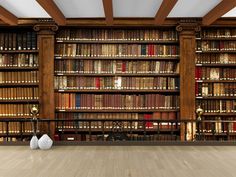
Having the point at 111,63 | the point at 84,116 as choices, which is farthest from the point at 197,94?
the point at 84,116

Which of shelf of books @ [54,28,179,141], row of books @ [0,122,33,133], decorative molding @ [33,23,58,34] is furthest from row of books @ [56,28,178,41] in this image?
row of books @ [0,122,33,133]

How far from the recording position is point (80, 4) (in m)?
4.89

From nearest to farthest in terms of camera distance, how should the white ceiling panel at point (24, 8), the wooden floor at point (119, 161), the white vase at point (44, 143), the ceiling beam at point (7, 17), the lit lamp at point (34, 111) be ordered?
the wooden floor at point (119, 161), the white vase at point (44, 143), the white ceiling panel at point (24, 8), the ceiling beam at point (7, 17), the lit lamp at point (34, 111)

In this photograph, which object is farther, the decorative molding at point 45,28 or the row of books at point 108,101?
the row of books at point 108,101

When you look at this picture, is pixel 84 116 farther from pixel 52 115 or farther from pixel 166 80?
pixel 166 80

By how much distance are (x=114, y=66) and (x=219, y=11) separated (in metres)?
2.04

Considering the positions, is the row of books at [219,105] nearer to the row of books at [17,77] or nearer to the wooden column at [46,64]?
the wooden column at [46,64]

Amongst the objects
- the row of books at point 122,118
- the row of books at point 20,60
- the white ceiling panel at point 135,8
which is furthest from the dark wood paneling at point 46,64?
the white ceiling panel at point 135,8

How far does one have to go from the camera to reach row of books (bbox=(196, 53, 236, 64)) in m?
6.02

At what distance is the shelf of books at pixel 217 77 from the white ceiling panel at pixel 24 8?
2734 mm

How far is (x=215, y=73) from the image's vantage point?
19.9 feet

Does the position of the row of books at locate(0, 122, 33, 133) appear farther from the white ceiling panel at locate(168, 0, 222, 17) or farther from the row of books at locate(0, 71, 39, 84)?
the white ceiling panel at locate(168, 0, 222, 17)

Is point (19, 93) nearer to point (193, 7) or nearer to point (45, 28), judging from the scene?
point (45, 28)

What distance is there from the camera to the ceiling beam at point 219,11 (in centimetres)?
444
